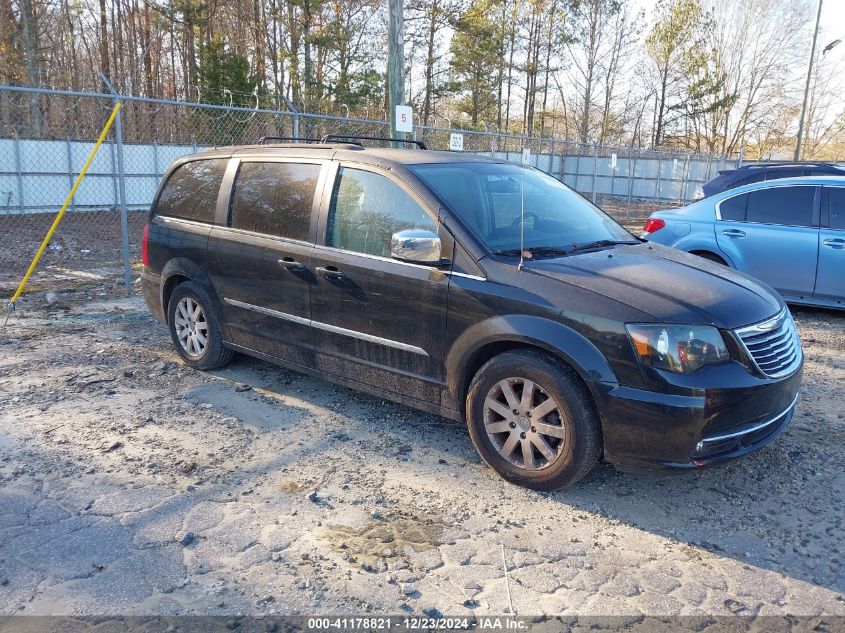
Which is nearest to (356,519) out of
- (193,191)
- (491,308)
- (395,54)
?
(491,308)

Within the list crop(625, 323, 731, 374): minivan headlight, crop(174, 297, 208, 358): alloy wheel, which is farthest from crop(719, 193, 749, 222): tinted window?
crop(174, 297, 208, 358): alloy wheel

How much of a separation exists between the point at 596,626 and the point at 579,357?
125cm

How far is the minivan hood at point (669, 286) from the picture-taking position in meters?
3.39

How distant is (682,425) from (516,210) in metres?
1.72

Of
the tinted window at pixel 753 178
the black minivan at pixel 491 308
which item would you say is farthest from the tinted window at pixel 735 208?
the black minivan at pixel 491 308

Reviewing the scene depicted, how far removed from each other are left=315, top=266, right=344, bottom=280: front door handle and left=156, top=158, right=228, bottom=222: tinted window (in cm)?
135

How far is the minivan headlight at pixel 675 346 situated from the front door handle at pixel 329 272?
1.86m

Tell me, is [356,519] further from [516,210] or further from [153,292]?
[153,292]

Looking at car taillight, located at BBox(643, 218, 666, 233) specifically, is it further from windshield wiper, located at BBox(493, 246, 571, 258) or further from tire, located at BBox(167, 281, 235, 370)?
tire, located at BBox(167, 281, 235, 370)

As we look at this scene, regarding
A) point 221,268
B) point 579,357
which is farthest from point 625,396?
point 221,268

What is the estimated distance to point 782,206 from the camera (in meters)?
7.46

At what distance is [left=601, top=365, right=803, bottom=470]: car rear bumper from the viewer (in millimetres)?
3230

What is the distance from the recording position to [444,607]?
2746 mm

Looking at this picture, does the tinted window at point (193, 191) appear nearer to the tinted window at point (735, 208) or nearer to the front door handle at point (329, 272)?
the front door handle at point (329, 272)
